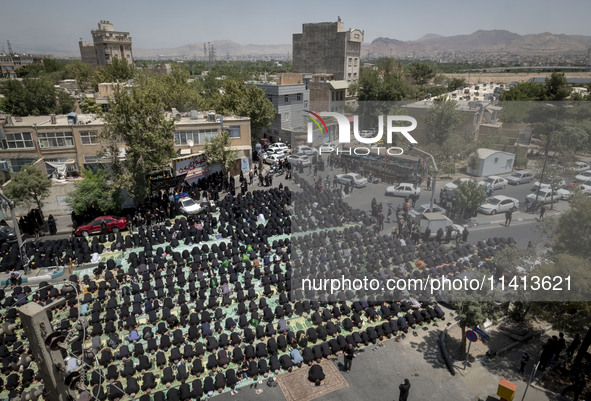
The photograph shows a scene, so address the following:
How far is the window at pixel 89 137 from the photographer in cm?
2770

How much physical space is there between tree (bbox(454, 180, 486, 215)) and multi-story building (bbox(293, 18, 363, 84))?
4683cm

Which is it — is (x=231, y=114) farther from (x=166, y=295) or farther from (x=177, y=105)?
(x=166, y=295)

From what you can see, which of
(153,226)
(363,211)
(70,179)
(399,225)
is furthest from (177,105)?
(399,225)

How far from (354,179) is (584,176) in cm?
1235

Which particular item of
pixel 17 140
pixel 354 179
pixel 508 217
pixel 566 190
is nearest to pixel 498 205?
pixel 508 217

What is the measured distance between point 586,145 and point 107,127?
1012 inches

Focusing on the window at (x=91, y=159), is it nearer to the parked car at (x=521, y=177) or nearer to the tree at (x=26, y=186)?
the tree at (x=26, y=186)

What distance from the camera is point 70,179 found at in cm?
2678

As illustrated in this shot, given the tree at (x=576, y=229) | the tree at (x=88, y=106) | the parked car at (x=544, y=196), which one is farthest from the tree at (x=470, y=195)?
the tree at (x=88, y=106)

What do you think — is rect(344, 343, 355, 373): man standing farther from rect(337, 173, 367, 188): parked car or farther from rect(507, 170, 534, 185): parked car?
rect(337, 173, 367, 188): parked car

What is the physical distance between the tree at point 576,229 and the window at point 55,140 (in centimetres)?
3031

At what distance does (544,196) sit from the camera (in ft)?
58.1

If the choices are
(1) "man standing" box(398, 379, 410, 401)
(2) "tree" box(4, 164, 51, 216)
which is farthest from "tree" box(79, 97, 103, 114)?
(1) "man standing" box(398, 379, 410, 401)

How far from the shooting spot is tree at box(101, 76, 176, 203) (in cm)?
2266
